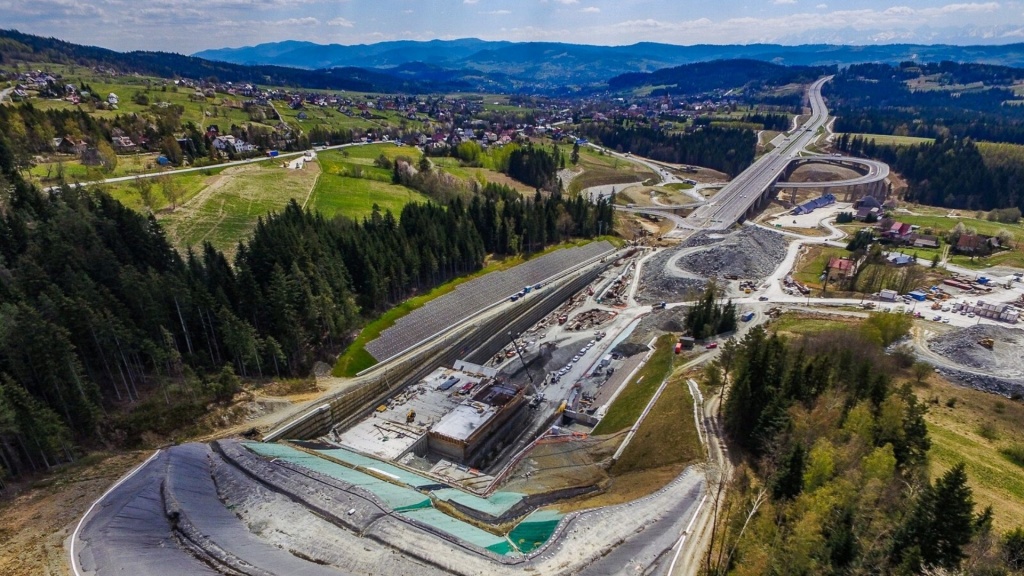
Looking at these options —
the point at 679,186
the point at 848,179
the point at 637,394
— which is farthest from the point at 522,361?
the point at 848,179

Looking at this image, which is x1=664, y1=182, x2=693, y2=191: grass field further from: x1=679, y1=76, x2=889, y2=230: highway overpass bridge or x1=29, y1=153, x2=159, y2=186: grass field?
x1=29, y1=153, x2=159, y2=186: grass field

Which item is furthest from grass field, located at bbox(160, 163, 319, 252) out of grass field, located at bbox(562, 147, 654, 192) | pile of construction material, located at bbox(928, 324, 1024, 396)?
pile of construction material, located at bbox(928, 324, 1024, 396)

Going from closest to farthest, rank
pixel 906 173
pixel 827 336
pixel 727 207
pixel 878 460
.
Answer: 1. pixel 878 460
2. pixel 827 336
3. pixel 727 207
4. pixel 906 173

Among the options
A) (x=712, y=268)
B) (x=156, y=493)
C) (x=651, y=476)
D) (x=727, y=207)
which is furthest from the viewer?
(x=727, y=207)

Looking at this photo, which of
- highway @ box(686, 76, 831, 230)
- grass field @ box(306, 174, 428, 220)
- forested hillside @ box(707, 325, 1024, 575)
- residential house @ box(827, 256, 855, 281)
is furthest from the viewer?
highway @ box(686, 76, 831, 230)

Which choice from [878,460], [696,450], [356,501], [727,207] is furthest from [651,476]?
[727,207]

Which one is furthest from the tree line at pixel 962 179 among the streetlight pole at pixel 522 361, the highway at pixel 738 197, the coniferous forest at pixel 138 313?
the coniferous forest at pixel 138 313

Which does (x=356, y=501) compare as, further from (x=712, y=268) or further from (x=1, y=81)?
(x=1, y=81)
